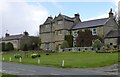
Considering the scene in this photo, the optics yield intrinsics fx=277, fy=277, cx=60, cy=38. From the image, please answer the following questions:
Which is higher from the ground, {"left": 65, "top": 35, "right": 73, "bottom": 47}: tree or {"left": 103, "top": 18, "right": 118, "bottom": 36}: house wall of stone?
{"left": 103, "top": 18, "right": 118, "bottom": 36}: house wall of stone

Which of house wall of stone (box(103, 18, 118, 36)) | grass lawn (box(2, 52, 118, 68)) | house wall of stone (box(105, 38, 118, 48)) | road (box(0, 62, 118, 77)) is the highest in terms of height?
house wall of stone (box(103, 18, 118, 36))

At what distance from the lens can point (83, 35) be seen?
65750mm

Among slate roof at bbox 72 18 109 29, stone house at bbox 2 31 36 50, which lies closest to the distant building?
slate roof at bbox 72 18 109 29

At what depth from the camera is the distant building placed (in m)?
65.1

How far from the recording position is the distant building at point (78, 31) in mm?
65062

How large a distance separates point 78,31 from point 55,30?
31.0ft

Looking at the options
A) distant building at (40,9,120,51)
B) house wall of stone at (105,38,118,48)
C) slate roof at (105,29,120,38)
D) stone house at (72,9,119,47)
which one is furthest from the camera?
distant building at (40,9,120,51)

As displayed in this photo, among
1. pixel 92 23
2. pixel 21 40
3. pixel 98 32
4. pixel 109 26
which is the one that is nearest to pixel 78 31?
pixel 92 23

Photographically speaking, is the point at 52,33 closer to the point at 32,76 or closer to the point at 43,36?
the point at 43,36

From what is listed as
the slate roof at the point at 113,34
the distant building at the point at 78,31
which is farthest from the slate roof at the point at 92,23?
the slate roof at the point at 113,34

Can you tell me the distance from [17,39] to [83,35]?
3260 centimetres

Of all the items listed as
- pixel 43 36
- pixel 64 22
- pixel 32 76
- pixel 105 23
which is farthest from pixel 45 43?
pixel 32 76

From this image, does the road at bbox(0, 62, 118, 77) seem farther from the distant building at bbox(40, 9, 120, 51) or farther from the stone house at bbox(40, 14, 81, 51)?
the stone house at bbox(40, 14, 81, 51)

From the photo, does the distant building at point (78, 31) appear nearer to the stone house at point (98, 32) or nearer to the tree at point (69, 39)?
the stone house at point (98, 32)
